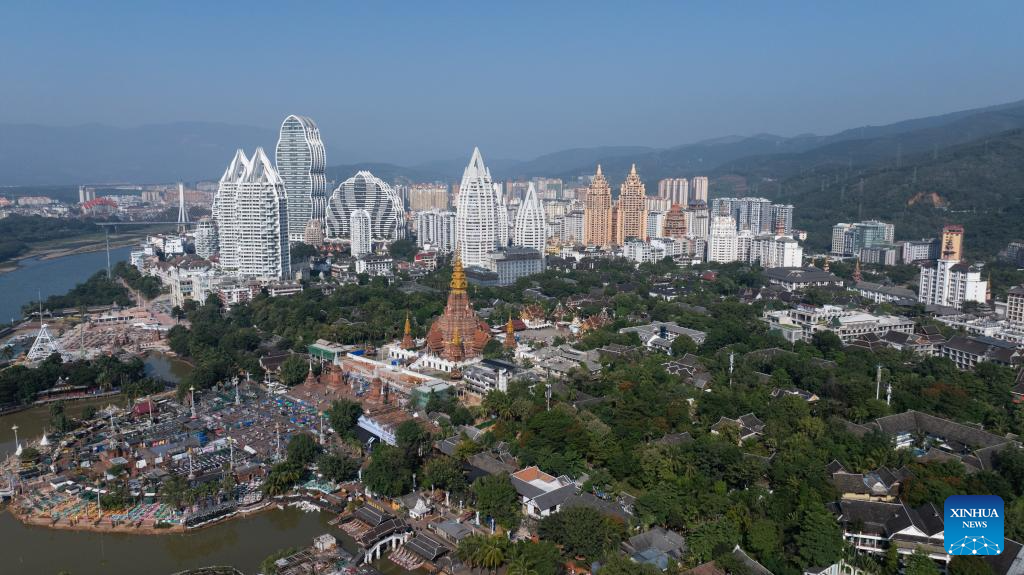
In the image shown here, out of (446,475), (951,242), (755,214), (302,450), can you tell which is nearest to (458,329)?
(302,450)

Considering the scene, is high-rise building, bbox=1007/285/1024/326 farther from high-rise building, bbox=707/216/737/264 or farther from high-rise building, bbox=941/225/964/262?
high-rise building, bbox=707/216/737/264

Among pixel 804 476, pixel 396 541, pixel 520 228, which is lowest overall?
pixel 396 541

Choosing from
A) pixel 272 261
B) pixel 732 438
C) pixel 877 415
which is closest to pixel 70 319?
pixel 272 261

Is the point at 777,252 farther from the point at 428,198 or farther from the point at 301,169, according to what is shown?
the point at 428,198

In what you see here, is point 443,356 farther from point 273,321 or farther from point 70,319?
point 70,319

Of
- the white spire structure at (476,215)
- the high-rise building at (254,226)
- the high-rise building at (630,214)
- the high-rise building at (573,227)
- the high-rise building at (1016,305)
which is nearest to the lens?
the high-rise building at (1016,305)

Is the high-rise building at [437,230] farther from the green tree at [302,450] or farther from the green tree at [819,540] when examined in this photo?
the green tree at [819,540]

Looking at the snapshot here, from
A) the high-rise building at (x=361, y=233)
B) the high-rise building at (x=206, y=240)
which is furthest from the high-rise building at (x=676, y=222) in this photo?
the high-rise building at (x=206, y=240)

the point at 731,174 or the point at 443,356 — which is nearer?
the point at 443,356
